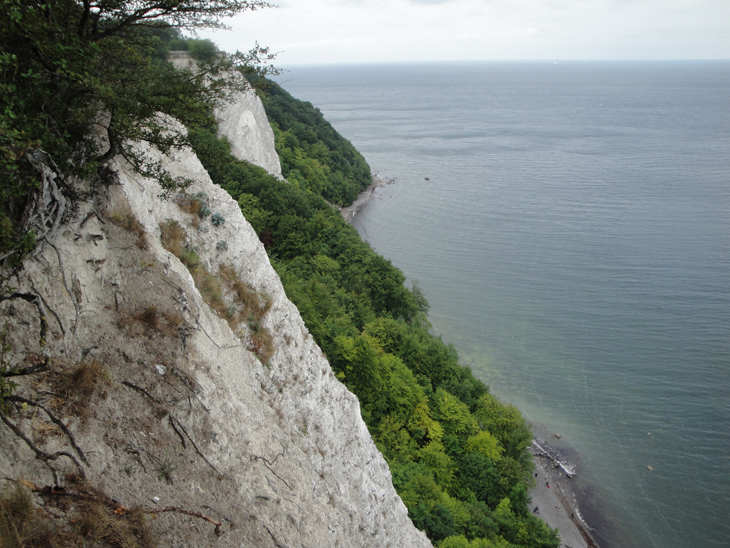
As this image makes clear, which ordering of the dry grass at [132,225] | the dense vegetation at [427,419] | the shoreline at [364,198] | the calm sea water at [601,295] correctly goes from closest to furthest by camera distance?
the dry grass at [132,225] < the dense vegetation at [427,419] < the calm sea water at [601,295] < the shoreline at [364,198]

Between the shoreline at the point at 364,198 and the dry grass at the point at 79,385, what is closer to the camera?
the dry grass at the point at 79,385

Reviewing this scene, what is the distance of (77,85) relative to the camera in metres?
7.96

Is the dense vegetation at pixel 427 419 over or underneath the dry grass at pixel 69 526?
underneath

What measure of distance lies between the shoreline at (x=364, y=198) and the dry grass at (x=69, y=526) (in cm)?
6043

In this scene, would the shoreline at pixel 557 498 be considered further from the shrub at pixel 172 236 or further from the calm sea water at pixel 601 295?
the shrub at pixel 172 236

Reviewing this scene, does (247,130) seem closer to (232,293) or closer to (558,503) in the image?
(232,293)

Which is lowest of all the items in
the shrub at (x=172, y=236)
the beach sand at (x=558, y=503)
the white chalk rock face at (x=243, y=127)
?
the beach sand at (x=558, y=503)

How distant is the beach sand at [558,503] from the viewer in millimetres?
26531

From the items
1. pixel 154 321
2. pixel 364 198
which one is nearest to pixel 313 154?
pixel 364 198

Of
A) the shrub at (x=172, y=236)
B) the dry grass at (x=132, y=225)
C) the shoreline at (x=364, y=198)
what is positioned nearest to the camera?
the dry grass at (x=132, y=225)

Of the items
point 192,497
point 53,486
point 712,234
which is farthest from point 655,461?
point 712,234

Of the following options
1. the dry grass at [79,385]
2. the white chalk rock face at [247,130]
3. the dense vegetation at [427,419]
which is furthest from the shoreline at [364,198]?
the dry grass at [79,385]

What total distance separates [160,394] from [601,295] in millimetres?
49234

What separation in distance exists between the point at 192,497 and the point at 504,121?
15785 cm
